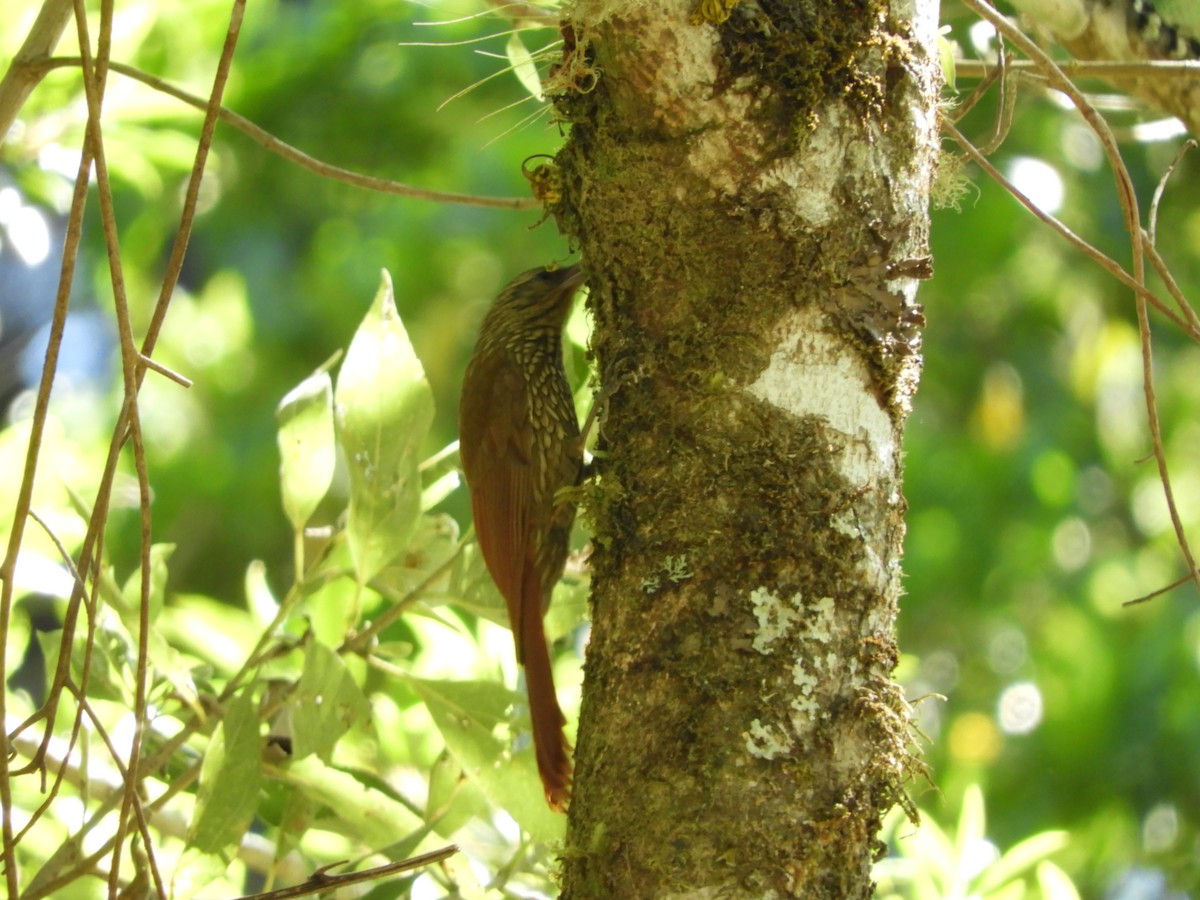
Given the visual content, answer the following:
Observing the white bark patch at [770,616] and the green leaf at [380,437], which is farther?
the green leaf at [380,437]

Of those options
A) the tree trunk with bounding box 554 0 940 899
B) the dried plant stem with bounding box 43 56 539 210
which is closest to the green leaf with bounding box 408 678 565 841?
the tree trunk with bounding box 554 0 940 899

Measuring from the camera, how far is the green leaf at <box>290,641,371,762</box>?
6.48 ft

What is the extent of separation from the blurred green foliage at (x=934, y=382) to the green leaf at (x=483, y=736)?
0.90 meters

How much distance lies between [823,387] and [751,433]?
0.10 meters

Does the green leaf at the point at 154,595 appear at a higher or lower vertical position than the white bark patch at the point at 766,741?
higher

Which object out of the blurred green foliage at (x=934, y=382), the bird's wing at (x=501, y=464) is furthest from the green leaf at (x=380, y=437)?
the blurred green foliage at (x=934, y=382)

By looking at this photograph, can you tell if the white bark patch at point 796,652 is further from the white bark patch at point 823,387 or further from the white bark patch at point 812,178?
the white bark patch at point 812,178

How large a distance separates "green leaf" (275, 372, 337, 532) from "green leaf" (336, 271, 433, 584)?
4 centimetres

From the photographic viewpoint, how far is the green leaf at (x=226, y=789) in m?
2.01

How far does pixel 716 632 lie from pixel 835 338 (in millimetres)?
370

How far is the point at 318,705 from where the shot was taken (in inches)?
78.0

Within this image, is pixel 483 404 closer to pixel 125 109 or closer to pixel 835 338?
pixel 125 109

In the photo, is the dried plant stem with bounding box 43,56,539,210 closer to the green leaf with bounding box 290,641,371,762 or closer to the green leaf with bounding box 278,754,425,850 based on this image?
the green leaf with bounding box 290,641,371,762

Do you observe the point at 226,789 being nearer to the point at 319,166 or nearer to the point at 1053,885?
the point at 319,166
